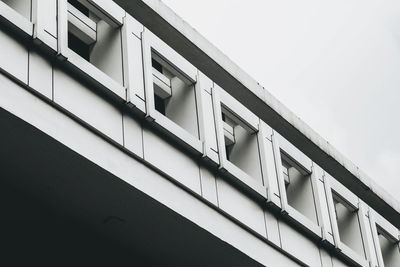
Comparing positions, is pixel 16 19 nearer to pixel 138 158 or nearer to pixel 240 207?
pixel 138 158

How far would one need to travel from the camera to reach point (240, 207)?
2297 cm

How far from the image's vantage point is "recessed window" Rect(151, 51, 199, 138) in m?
23.0

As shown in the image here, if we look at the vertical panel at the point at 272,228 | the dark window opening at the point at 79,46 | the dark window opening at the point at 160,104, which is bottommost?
the vertical panel at the point at 272,228

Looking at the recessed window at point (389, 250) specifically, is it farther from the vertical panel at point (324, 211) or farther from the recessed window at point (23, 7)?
the recessed window at point (23, 7)

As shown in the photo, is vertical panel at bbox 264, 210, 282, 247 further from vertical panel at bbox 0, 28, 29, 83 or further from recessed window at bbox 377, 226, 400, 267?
vertical panel at bbox 0, 28, 29, 83

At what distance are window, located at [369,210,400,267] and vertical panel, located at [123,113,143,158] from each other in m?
9.68

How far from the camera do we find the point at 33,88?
18250mm

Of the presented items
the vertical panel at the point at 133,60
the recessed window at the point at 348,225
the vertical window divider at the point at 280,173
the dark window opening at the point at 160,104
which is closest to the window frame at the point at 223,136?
the vertical window divider at the point at 280,173

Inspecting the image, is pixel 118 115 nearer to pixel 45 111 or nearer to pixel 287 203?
pixel 45 111

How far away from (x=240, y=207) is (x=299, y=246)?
2455mm

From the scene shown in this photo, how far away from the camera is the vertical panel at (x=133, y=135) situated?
2016cm

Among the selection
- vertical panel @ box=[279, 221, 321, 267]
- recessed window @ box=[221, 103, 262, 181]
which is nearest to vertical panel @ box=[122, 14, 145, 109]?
recessed window @ box=[221, 103, 262, 181]

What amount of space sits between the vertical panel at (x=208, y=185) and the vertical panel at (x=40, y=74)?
450cm

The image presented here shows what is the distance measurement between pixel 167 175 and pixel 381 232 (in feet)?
32.8
